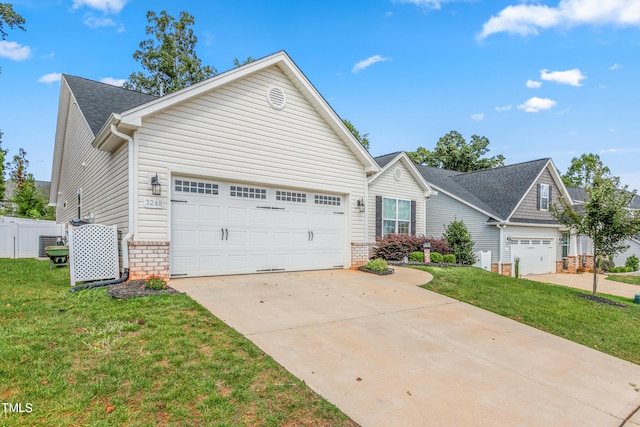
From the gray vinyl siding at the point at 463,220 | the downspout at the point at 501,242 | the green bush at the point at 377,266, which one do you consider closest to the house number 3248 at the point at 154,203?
the green bush at the point at 377,266

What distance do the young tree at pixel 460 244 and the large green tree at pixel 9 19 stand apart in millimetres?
18483

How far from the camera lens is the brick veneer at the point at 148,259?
272 inches

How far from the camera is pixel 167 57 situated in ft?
82.5

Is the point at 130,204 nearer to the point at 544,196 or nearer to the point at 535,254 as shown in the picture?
the point at 535,254

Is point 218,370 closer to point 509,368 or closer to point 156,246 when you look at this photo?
point 509,368

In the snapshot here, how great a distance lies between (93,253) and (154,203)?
1.49 metres

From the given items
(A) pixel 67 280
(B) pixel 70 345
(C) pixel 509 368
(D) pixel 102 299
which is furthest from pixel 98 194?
(C) pixel 509 368

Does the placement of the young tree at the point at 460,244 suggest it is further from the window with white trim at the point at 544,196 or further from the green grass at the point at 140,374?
the green grass at the point at 140,374

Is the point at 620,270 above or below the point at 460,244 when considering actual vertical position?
below

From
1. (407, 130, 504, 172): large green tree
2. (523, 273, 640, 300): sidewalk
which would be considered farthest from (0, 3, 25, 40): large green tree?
(407, 130, 504, 172): large green tree

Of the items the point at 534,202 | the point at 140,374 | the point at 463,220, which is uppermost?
the point at 534,202

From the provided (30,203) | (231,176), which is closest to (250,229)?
(231,176)

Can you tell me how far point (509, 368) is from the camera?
4199 millimetres

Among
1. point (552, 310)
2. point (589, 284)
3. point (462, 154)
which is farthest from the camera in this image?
point (462, 154)
